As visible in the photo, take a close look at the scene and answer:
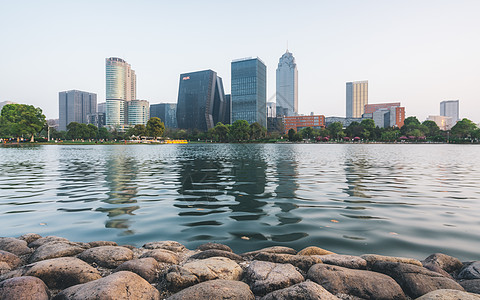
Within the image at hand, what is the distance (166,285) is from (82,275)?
136cm

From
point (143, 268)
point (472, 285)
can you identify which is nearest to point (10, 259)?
point (143, 268)

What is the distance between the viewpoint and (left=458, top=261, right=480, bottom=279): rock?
4.24 meters

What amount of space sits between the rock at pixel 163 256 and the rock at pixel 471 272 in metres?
4.85

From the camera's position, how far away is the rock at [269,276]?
391 centimetres

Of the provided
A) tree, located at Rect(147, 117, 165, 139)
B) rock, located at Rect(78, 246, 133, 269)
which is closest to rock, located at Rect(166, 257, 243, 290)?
rock, located at Rect(78, 246, 133, 269)

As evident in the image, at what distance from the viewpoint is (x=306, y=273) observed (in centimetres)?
456

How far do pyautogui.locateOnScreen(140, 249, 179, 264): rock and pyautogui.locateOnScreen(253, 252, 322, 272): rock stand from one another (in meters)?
1.53

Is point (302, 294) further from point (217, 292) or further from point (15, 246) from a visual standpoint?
point (15, 246)

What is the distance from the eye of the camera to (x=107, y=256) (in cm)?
493

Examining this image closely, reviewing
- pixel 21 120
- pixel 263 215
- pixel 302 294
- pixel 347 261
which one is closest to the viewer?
pixel 302 294

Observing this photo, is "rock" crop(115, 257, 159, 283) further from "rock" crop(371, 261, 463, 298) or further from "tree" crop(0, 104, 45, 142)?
"tree" crop(0, 104, 45, 142)

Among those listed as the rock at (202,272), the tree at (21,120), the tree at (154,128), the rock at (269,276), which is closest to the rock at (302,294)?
the rock at (269,276)

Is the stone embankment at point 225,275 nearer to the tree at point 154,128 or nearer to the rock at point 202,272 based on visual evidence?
the rock at point 202,272

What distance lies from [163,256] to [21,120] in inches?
4799
